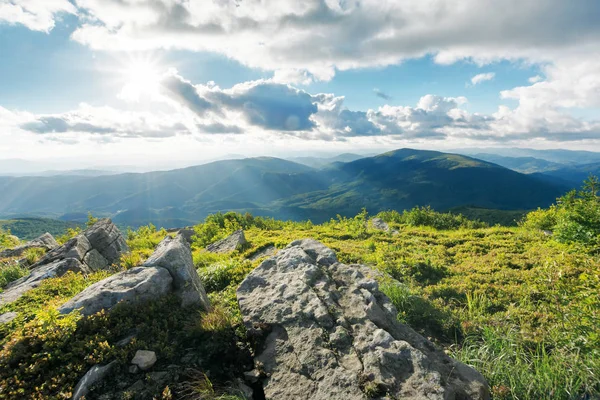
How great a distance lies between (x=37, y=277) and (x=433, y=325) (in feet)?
54.6

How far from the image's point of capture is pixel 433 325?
942 centimetres

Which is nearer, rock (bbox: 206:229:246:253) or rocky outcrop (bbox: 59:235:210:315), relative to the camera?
rocky outcrop (bbox: 59:235:210:315)

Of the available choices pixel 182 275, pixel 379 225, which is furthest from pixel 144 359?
pixel 379 225

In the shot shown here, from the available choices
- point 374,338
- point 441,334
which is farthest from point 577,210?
point 374,338

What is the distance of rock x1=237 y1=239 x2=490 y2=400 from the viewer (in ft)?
18.9

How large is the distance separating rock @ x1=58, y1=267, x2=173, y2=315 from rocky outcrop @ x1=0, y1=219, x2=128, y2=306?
15.3 ft

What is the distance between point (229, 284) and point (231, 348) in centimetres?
455

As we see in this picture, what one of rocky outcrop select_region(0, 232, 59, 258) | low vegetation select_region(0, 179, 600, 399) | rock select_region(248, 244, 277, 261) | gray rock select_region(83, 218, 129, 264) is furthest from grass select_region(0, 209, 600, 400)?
rocky outcrop select_region(0, 232, 59, 258)

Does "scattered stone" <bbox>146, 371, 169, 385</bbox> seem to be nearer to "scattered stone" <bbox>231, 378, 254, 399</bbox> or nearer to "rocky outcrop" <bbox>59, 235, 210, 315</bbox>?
"scattered stone" <bbox>231, 378, 254, 399</bbox>

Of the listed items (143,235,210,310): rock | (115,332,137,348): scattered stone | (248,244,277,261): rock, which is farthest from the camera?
(248,244,277,261): rock

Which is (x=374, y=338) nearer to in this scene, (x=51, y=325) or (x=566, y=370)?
(x=566, y=370)

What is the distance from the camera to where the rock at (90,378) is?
6090 mm

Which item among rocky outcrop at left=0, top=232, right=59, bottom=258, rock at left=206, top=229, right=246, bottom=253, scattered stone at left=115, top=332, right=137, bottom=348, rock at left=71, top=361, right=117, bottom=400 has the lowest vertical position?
rock at left=206, top=229, right=246, bottom=253

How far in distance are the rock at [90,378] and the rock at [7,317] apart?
4.45m
